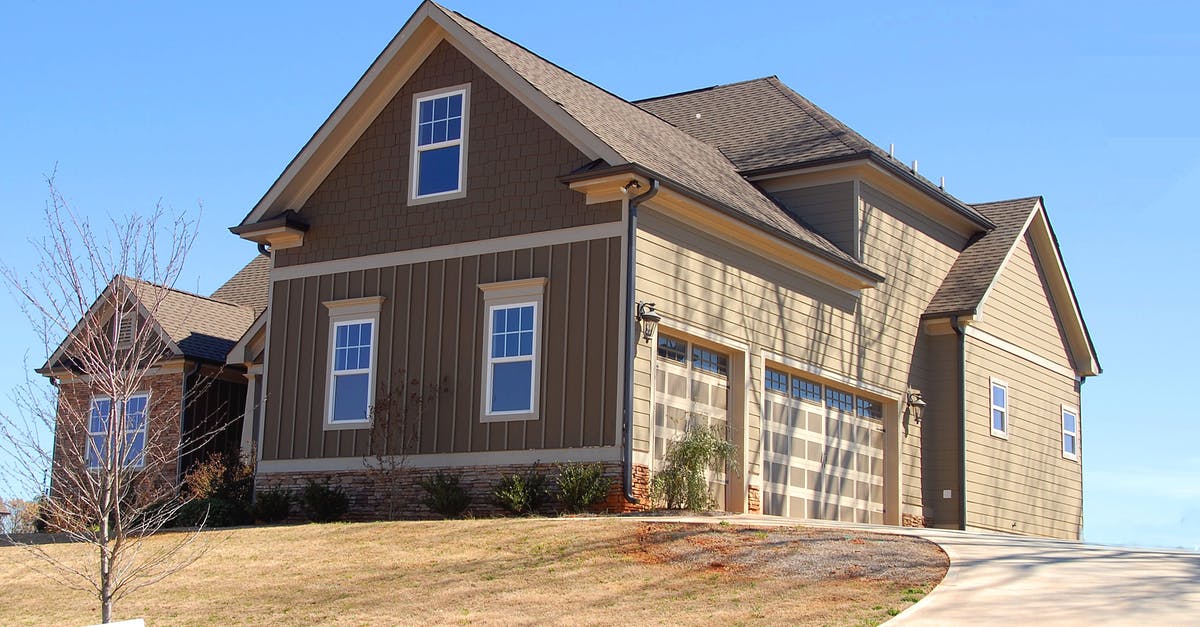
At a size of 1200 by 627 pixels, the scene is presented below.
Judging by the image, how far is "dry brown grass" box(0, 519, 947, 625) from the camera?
12445 mm

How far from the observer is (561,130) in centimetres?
1964

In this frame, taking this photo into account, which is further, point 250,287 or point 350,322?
point 250,287

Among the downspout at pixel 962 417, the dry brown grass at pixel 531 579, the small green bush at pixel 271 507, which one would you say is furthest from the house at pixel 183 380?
the downspout at pixel 962 417

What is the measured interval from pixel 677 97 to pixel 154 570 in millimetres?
16679

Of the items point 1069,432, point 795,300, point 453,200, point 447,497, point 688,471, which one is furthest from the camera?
point 1069,432

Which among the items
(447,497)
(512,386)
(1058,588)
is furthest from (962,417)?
(1058,588)

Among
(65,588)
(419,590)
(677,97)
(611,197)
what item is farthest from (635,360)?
(677,97)

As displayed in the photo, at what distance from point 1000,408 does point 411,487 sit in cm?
1227

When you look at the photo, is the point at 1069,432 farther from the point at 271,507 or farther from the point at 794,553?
the point at 271,507

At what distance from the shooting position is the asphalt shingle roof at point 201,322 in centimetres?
2617

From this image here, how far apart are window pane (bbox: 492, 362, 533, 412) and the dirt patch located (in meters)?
3.97

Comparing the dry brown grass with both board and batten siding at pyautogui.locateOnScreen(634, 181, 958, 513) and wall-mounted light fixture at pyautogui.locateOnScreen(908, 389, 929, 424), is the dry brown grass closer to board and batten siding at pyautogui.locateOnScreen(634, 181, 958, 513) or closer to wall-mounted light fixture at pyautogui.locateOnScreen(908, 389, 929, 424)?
board and batten siding at pyautogui.locateOnScreen(634, 181, 958, 513)

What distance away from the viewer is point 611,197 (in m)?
18.8

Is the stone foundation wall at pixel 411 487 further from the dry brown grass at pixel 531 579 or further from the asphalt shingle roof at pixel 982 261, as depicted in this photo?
the asphalt shingle roof at pixel 982 261
